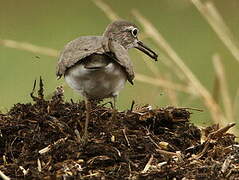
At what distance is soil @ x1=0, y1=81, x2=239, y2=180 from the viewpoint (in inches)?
Result: 275

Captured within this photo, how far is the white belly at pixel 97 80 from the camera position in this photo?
886cm

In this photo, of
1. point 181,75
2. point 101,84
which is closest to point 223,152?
point 101,84

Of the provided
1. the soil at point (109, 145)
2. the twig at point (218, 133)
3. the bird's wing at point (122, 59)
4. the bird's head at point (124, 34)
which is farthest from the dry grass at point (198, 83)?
the twig at point (218, 133)

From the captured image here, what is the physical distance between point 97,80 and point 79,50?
0.37 meters

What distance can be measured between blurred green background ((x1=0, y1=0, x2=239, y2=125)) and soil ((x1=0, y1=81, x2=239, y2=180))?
12.7ft

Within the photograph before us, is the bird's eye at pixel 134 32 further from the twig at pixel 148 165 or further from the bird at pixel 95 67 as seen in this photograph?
the twig at pixel 148 165

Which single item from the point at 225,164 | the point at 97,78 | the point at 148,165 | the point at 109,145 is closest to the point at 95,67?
the point at 97,78

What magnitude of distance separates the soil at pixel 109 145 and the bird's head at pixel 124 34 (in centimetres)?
242

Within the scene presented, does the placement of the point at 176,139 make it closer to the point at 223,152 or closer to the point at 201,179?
the point at 223,152

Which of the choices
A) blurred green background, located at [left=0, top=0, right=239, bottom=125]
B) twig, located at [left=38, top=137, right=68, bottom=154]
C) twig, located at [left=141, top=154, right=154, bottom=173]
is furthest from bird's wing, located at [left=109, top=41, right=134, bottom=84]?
blurred green background, located at [left=0, top=0, right=239, bottom=125]

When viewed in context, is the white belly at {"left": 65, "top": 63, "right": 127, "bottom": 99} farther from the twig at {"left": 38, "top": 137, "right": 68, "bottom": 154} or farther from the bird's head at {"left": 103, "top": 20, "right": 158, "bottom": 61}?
the twig at {"left": 38, "top": 137, "right": 68, "bottom": 154}

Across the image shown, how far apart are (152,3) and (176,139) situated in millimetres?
15538

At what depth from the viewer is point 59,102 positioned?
26.8 feet

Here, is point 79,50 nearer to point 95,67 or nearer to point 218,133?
point 95,67
